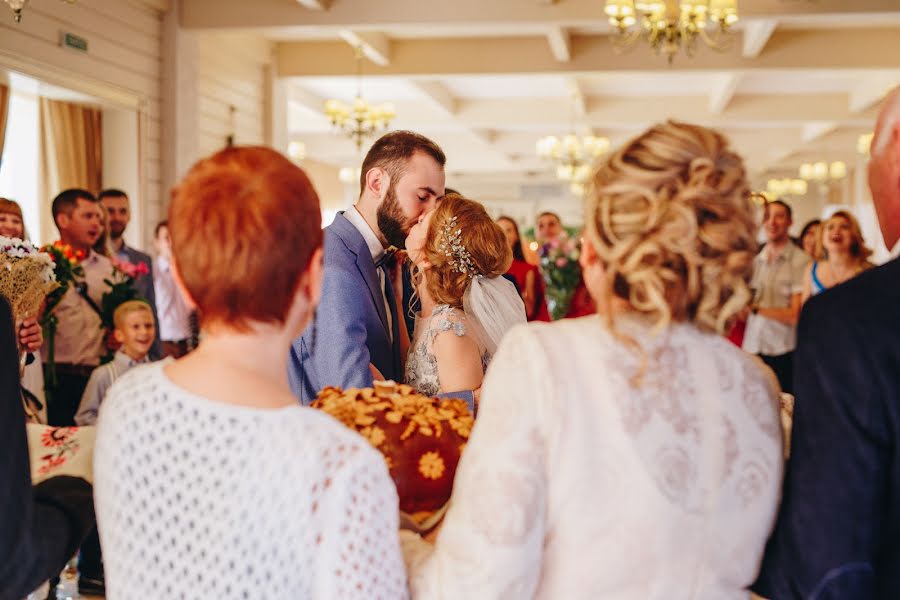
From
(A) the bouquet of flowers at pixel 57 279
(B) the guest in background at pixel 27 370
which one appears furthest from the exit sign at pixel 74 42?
(A) the bouquet of flowers at pixel 57 279

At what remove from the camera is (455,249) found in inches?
115

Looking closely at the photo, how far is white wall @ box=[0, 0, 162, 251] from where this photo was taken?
6.60 meters

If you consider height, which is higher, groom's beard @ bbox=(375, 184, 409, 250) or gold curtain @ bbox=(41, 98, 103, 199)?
gold curtain @ bbox=(41, 98, 103, 199)

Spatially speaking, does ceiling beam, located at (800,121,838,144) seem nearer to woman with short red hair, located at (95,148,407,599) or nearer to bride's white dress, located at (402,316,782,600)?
bride's white dress, located at (402,316,782,600)

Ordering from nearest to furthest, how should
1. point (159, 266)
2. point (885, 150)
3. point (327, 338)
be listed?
1. point (885, 150)
2. point (327, 338)
3. point (159, 266)

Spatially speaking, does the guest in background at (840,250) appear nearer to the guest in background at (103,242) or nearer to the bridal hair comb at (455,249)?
the guest in background at (103,242)

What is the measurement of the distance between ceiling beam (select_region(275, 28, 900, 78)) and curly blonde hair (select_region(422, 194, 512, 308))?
7620mm

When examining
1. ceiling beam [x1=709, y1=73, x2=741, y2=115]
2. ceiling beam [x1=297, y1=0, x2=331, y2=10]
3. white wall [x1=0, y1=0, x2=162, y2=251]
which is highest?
ceiling beam [x1=297, y1=0, x2=331, y2=10]

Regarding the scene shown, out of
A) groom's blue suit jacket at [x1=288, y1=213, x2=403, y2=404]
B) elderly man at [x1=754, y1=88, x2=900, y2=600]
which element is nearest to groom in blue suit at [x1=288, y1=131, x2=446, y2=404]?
groom's blue suit jacket at [x1=288, y1=213, x2=403, y2=404]

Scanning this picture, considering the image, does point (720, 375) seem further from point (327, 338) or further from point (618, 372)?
point (327, 338)

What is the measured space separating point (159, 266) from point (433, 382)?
18.3 ft

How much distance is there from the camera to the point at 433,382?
2.83 meters

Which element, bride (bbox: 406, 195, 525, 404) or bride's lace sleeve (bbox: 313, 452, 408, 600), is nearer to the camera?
bride's lace sleeve (bbox: 313, 452, 408, 600)

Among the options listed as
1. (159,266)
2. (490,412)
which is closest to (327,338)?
(490,412)
